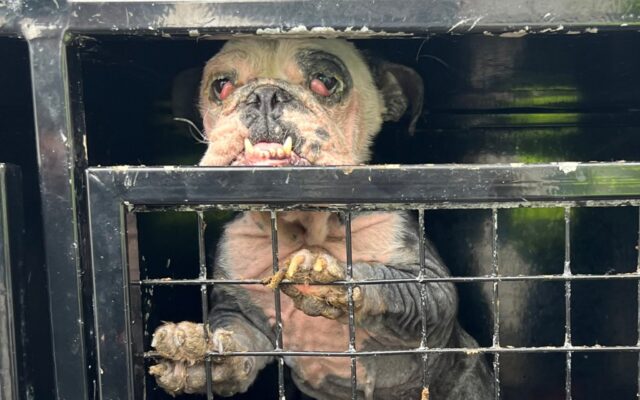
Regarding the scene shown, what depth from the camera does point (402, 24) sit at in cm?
93

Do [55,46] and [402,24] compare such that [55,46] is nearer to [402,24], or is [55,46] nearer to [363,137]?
[402,24]

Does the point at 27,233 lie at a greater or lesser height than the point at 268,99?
lesser

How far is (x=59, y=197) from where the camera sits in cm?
95

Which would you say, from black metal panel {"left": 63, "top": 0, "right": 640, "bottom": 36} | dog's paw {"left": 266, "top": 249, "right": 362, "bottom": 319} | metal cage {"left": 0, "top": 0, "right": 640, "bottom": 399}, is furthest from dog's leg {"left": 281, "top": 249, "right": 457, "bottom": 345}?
black metal panel {"left": 63, "top": 0, "right": 640, "bottom": 36}

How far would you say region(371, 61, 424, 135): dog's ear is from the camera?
5.66 ft

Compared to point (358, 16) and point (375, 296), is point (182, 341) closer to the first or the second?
point (375, 296)

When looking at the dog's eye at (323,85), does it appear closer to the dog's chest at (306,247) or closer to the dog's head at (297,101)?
the dog's head at (297,101)

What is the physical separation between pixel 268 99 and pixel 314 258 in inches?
15.8

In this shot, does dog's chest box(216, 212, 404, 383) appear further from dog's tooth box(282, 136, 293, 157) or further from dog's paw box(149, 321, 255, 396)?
dog's paw box(149, 321, 255, 396)

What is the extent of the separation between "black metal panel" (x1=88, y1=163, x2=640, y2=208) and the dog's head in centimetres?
27

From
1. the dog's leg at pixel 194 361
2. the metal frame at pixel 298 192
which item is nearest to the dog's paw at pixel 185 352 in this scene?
the dog's leg at pixel 194 361

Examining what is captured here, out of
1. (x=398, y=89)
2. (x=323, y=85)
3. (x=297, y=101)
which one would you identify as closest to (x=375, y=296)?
(x=297, y=101)

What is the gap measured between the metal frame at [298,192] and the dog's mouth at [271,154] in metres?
0.27

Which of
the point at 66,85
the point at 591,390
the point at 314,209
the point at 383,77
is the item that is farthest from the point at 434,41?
the point at 591,390
